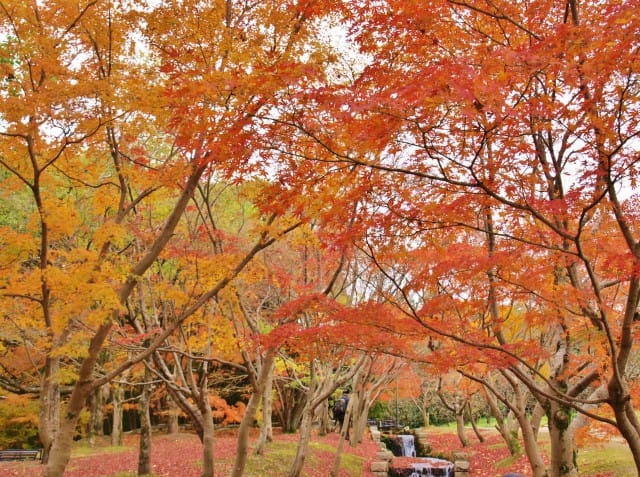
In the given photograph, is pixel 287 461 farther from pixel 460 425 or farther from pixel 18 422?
pixel 18 422

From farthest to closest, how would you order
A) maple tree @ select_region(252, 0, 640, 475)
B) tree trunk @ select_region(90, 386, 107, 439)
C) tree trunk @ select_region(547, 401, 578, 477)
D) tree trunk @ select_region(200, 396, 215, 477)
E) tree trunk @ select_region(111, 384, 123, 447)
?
tree trunk @ select_region(90, 386, 107, 439)
tree trunk @ select_region(111, 384, 123, 447)
tree trunk @ select_region(200, 396, 215, 477)
tree trunk @ select_region(547, 401, 578, 477)
maple tree @ select_region(252, 0, 640, 475)

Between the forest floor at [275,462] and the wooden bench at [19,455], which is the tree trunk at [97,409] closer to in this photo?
the forest floor at [275,462]

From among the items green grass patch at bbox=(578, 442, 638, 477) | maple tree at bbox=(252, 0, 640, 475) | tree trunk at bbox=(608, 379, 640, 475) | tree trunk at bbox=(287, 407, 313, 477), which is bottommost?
green grass patch at bbox=(578, 442, 638, 477)

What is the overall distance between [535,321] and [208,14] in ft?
19.9

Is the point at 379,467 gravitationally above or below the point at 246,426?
below

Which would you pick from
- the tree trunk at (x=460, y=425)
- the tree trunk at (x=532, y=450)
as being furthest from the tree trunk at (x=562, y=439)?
the tree trunk at (x=460, y=425)

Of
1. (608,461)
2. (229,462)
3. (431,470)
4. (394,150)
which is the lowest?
(431,470)

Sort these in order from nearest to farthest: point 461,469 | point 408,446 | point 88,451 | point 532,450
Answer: point 532,450
point 461,469
point 88,451
point 408,446

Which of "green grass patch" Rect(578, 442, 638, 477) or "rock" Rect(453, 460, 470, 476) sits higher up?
"green grass patch" Rect(578, 442, 638, 477)

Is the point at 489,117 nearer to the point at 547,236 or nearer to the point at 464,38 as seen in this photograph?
the point at 464,38

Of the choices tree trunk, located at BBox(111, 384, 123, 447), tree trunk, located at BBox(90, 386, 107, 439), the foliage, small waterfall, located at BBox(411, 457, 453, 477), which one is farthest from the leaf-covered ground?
tree trunk, located at BBox(90, 386, 107, 439)

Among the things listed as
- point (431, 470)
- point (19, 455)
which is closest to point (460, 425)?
point (431, 470)

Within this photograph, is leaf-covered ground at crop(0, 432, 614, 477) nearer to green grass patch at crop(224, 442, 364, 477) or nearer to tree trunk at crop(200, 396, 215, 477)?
green grass patch at crop(224, 442, 364, 477)

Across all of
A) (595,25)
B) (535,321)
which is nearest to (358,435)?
(535,321)
